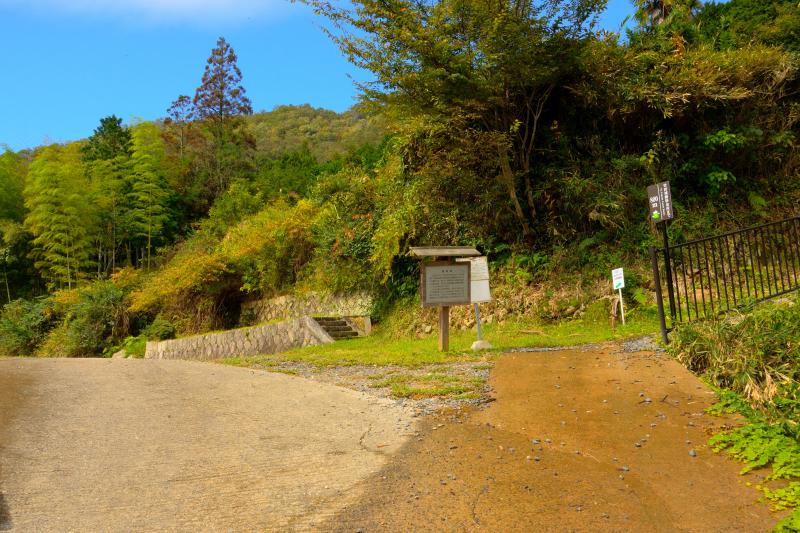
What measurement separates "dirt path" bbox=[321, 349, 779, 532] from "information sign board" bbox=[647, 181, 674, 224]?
2409mm

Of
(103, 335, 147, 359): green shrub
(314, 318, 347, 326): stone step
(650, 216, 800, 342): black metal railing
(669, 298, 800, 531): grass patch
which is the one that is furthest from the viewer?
(103, 335, 147, 359): green shrub

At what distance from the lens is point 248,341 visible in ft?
52.9

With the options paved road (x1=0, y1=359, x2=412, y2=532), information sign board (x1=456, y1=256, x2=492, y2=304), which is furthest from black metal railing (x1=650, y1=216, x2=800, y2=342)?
paved road (x1=0, y1=359, x2=412, y2=532)

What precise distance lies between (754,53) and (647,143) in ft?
8.77

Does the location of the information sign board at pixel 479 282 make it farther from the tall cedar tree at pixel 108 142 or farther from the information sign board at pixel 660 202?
the tall cedar tree at pixel 108 142

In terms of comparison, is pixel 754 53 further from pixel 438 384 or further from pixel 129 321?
pixel 129 321

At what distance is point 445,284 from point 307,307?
9.07 metres

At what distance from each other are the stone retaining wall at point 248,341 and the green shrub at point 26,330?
7852 millimetres

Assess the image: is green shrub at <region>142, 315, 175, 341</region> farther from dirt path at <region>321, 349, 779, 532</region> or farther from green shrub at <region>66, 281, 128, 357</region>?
dirt path at <region>321, 349, 779, 532</region>

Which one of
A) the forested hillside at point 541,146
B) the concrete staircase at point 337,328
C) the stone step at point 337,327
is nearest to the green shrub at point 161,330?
the forested hillside at point 541,146

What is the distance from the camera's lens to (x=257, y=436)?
5066 millimetres

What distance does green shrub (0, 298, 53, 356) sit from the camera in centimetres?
2359

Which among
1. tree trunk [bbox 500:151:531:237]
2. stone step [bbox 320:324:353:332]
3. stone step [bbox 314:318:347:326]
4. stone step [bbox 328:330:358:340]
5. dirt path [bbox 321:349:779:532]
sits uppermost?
tree trunk [bbox 500:151:531:237]

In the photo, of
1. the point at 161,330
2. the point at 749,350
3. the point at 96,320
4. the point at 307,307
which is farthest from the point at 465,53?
the point at 96,320
